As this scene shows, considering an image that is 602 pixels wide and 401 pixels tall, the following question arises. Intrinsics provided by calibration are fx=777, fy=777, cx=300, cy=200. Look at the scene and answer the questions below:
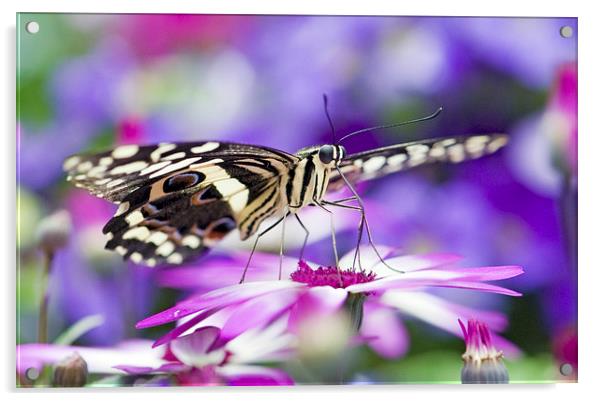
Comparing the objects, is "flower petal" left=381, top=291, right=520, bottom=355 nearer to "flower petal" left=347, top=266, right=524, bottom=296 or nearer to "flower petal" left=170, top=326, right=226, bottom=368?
"flower petal" left=347, top=266, right=524, bottom=296

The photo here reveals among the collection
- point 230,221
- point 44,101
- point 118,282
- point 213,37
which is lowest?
point 118,282

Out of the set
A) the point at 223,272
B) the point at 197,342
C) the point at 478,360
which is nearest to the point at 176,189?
the point at 223,272

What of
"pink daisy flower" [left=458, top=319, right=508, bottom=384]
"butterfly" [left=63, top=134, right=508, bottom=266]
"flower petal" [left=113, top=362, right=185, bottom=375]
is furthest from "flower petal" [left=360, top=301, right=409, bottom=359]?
"flower petal" [left=113, top=362, right=185, bottom=375]

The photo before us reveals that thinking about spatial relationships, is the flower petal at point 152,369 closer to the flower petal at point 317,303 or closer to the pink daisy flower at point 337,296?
the pink daisy flower at point 337,296

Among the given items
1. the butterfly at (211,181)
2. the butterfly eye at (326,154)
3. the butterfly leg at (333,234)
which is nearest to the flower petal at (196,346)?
the butterfly at (211,181)
